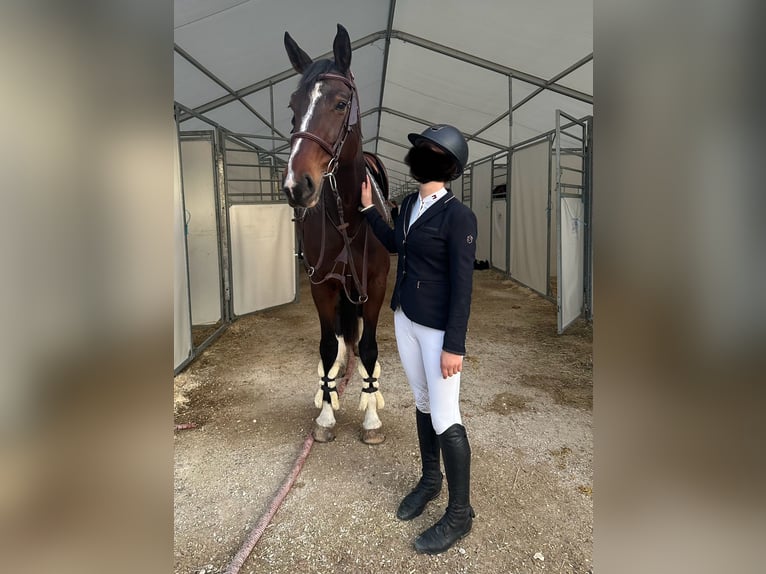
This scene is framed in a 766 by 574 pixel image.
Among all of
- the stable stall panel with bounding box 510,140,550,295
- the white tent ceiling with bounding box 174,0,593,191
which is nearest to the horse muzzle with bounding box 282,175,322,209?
the white tent ceiling with bounding box 174,0,593,191

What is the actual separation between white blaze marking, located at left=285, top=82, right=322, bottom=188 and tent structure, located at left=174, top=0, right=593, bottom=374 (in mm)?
1707

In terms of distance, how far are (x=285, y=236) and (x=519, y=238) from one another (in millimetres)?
3549

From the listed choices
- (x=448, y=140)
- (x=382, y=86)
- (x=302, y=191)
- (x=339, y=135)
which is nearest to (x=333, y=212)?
(x=339, y=135)

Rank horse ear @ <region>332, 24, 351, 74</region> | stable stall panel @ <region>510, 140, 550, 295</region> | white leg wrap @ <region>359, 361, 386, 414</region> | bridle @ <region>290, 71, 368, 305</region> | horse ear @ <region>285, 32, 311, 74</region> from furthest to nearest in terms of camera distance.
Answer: stable stall panel @ <region>510, 140, 550, 295</region>, white leg wrap @ <region>359, 361, 386, 414</region>, horse ear @ <region>285, 32, 311, 74</region>, horse ear @ <region>332, 24, 351, 74</region>, bridle @ <region>290, 71, 368, 305</region>

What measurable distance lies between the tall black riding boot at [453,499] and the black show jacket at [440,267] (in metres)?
0.33

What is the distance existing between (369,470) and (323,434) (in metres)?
0.36

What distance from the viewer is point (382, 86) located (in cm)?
Answer: 721

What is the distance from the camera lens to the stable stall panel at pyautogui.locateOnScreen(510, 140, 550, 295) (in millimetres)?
5801

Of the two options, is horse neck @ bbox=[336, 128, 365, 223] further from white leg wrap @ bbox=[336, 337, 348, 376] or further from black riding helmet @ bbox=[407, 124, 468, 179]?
white leg wrap @ bbox=[336, 337, 348, 376]

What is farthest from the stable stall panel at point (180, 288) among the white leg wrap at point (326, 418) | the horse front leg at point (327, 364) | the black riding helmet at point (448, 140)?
the black riding helmet at point (448, 140)

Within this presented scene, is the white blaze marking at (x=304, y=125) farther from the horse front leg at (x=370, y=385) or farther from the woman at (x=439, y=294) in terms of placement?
the horse front leg at (x=370, y=385)

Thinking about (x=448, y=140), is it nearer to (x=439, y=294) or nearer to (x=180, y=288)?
(x=439, y=294)
